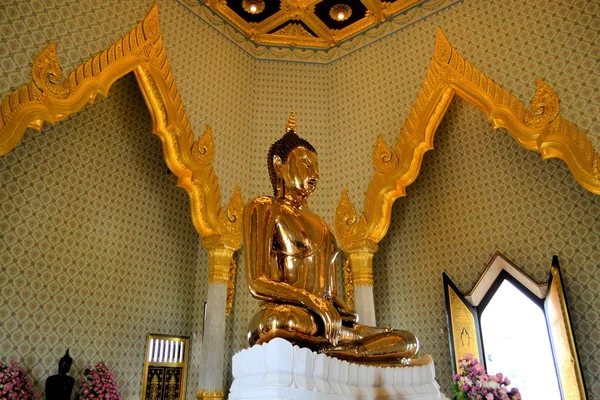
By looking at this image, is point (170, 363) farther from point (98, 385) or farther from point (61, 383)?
point (61, 383)

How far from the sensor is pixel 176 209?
6.18 metres

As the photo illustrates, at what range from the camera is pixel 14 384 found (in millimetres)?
4055

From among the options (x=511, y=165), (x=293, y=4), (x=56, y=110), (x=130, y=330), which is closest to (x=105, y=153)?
(x=56, y=110)

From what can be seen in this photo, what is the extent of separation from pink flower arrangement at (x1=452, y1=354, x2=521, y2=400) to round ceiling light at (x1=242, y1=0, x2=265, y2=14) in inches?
184

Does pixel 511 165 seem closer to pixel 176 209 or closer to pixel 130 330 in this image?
pixel 176 209

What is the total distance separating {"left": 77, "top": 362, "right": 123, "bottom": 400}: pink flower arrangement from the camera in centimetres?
450

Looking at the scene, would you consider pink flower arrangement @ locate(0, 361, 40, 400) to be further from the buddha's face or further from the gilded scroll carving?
the buddha's face

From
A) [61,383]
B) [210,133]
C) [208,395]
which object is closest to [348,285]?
[208,395]

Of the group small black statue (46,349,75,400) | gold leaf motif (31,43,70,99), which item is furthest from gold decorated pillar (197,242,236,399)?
gold leaf motif (31,43,70,99)

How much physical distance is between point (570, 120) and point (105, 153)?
471 centimetres

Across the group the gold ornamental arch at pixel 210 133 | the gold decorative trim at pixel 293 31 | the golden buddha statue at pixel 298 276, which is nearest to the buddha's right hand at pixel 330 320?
the golden buddha statue at pixel 298 276

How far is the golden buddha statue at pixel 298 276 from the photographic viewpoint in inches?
92.1

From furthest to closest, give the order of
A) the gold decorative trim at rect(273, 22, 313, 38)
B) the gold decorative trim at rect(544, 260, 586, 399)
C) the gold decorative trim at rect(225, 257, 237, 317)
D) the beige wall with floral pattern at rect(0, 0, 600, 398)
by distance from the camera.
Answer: the gold decorative trim at rect(273, 22, 313, 38)
the gold decorative trim at rect(225, 257, 237, 317)
the beige wall with floral pattern at rect(0, 0, 600, 398)
the gold decorative trim at rect(544, 260, 586, 399)

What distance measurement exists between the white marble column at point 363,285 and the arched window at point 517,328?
80 cm
